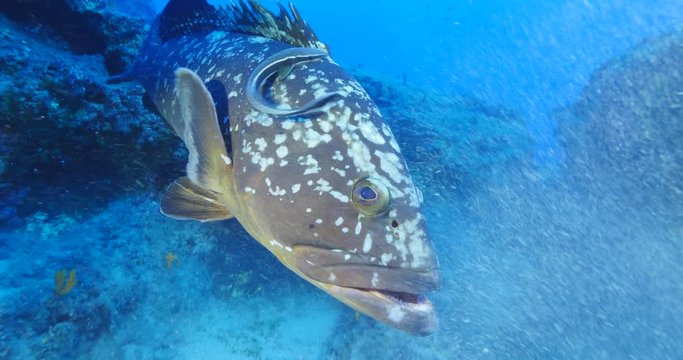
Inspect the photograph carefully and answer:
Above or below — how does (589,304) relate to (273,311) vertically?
below

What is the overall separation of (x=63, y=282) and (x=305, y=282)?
2.93 meters

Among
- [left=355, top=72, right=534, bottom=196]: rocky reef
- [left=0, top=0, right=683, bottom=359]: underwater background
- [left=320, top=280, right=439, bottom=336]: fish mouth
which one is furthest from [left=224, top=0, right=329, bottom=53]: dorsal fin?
[left=355, top=72, right=534, bottom=196]: rocky reef

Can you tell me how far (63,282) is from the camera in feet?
11.5

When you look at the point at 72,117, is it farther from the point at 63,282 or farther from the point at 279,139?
the point at 279,139

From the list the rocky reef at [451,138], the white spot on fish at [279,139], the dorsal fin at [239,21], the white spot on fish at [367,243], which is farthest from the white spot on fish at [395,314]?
the rocky reef at [451,138]

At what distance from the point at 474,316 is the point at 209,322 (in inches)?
181

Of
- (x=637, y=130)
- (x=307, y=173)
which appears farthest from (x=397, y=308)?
(x=637, y=130)

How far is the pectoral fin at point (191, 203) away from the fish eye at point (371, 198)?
63.4 inches

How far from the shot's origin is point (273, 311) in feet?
16.4

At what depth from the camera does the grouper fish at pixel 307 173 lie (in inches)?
93.0

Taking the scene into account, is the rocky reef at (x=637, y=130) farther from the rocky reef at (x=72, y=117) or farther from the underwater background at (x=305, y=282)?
the rocky reef at (x=72, y=117)

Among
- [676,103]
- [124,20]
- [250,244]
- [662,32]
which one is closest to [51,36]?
[124,20]

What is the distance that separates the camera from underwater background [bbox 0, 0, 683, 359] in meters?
3.85

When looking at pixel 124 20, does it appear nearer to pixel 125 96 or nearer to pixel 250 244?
pixel 125 96
